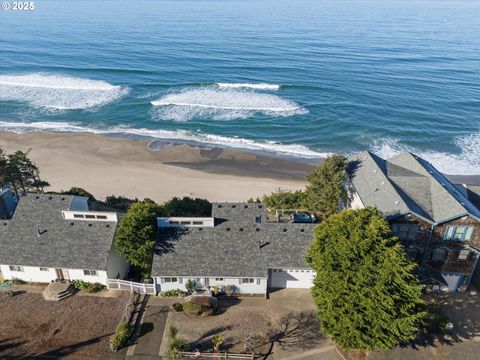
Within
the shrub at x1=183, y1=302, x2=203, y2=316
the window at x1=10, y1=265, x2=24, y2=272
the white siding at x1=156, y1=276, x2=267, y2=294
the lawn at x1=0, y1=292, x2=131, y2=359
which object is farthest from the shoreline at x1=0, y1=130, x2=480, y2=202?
the shrub at x1=183, y1=302, x2=203, y2=316

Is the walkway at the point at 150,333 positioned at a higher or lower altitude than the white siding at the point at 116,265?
lower

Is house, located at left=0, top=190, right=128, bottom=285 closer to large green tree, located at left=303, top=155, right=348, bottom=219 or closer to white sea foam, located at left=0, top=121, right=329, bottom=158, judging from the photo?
large green tree, located at left=303, top=155, right=348, bottom=219

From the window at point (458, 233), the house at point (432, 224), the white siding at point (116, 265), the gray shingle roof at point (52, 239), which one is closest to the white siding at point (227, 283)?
the white siding at point (116, 265)

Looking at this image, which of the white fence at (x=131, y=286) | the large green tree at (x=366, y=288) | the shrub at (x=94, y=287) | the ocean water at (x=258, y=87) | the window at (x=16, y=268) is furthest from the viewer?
the ocean water at (x=258, y=87)

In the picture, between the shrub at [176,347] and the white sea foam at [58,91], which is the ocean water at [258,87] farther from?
the shrub at [176,347]

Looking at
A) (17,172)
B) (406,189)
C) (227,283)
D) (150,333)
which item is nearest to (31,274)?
(150,333)

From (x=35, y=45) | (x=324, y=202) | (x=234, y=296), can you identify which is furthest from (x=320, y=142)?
(x=35, y=45)

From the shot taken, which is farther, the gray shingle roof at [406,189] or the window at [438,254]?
the window at [438,254]

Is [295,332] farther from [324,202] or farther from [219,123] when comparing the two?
[219,123]
